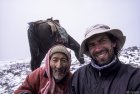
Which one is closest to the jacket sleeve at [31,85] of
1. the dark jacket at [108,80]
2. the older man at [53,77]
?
the older man at [53,77]

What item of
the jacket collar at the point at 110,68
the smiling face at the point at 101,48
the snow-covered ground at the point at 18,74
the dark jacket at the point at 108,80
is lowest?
the snow-covered ground at the point at 18,74

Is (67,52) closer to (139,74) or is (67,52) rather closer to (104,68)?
(104,68)

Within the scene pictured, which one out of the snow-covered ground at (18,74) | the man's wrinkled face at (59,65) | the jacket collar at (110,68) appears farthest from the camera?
the snow-covered ground at (18,74)

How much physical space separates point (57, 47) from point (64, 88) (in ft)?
1.72

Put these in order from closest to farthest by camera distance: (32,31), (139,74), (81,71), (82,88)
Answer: (139,74) < (82,88) < (81,71) < (32,31)

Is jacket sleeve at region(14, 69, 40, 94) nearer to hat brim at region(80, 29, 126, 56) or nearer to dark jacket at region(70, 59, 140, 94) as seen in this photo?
dark jacket at region(70, 59, 140, 94)

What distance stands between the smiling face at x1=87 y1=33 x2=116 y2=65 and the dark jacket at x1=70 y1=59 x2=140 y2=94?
0.10m

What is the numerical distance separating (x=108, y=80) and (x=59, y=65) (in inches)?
27.0

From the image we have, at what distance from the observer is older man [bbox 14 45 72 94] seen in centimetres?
339

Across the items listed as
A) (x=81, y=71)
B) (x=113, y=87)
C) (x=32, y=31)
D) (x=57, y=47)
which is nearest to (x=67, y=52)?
(x=57, y=47)

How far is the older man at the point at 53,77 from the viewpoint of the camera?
3394 millimetres

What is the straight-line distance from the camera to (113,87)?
2.86 meters

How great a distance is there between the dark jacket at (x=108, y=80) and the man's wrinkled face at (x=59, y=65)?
24 cm

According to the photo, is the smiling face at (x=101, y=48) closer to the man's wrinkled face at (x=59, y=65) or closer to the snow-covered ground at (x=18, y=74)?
the man's wrinkled face at (x=59, y=65)
